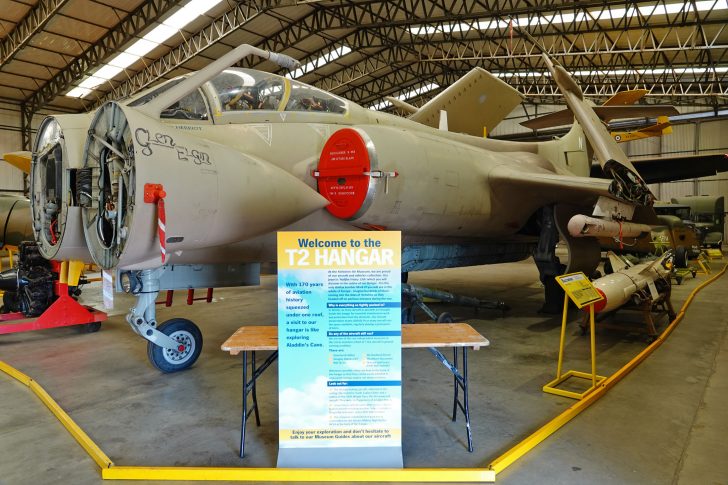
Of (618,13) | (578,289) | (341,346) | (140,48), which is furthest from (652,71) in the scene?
(341,346)

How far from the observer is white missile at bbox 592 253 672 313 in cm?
596

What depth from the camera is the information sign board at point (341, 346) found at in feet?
9.96

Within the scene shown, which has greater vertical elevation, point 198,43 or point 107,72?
point 198,43

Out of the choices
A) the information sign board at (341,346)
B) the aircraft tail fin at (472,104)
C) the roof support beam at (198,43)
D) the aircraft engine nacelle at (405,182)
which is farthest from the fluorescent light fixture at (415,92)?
the information sign board at (341,346)

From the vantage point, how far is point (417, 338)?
3.38 metres

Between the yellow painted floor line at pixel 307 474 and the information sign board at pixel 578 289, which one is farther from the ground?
the information sign board at pixel 578 289

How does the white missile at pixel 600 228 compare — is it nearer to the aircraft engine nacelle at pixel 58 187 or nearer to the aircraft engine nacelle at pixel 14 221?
the aircraft engine nacelle at pixel 58 187

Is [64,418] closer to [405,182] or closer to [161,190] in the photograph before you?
[161,190]

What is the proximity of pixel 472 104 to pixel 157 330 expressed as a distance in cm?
704

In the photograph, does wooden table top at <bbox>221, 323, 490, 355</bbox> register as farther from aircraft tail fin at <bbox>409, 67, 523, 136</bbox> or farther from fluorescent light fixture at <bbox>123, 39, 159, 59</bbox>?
fluorescent light fixture at <bbox>123, 39, 159, 59</bbox>

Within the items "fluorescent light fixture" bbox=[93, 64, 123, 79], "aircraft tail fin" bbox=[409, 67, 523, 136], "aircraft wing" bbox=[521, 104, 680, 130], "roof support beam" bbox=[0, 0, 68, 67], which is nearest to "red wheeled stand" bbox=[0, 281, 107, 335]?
"aircraft tail fin" bbox=[409, 67, 523, 136]

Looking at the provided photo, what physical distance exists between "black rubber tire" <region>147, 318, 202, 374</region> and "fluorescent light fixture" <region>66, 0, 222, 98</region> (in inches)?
567

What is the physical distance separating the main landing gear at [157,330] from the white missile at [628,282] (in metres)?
4.70

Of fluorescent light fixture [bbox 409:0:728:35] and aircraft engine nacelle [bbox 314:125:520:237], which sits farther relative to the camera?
fluorescent light fixture [bbox 409:0:728:35]
